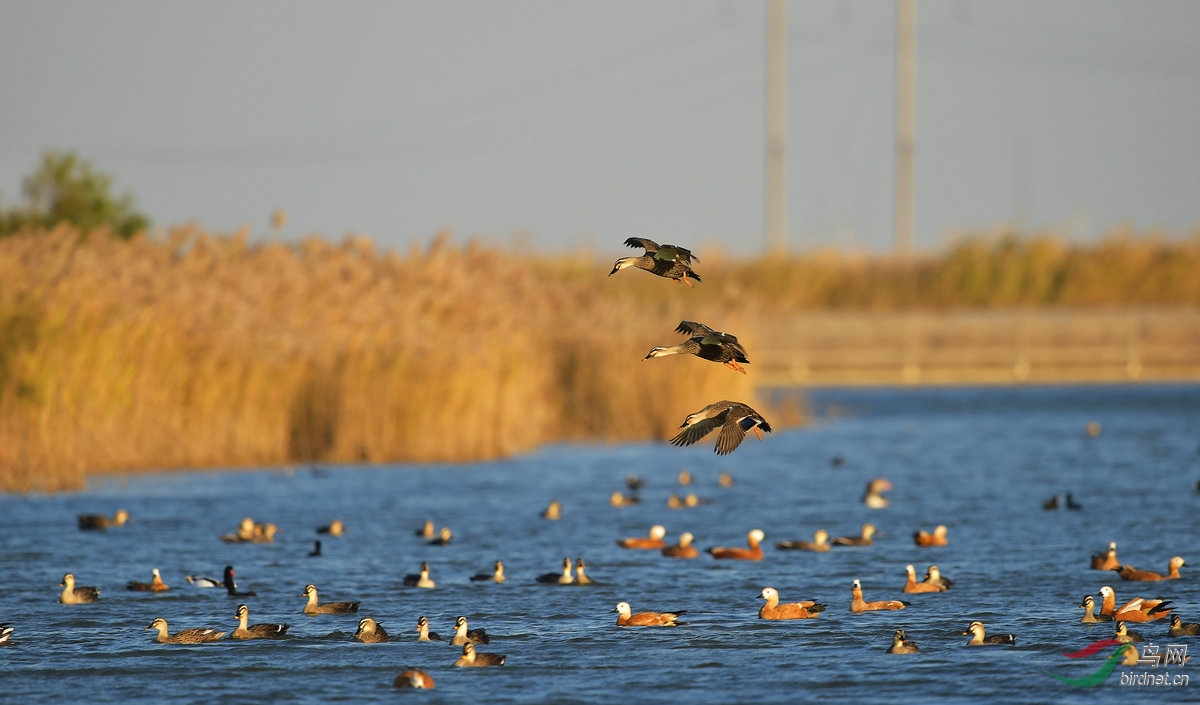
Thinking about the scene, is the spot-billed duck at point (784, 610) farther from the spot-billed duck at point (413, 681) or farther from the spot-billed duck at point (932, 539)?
the spot-billed duck at point (932, 539)

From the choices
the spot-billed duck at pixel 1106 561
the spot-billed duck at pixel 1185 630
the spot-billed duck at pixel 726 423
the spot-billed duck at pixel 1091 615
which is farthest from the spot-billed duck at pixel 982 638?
the spot-billed duck at pixel 1106 561

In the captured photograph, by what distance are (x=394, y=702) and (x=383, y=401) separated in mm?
16586

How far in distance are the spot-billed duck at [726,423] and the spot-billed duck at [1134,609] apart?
12.6 feet

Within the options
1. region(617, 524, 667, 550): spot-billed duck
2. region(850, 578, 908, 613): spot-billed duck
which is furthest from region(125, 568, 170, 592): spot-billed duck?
region(850, 578, 908, 613): spot-billed duck

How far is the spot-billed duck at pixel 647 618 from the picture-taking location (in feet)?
56.2

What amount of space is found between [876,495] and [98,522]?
430 inches

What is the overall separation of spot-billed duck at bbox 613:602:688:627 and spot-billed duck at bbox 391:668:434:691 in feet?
9.23

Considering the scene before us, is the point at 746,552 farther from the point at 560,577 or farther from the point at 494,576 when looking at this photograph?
the point at 494,576

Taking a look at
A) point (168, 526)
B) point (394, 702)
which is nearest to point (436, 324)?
point (168, 526)

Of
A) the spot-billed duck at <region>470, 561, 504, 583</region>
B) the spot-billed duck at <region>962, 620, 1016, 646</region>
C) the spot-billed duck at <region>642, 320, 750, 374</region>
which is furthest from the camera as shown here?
the spot-billed duck at <region>470, 561, 504, 583</region>

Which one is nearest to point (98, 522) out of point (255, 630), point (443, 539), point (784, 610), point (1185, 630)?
point (443, 539)

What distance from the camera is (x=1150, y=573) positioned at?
19.5m

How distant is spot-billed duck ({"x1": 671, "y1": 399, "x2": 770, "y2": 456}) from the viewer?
14.5 meters

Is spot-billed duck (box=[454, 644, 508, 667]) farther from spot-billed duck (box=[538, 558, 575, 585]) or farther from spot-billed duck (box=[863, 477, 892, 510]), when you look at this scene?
spot-billed duck (box=[863, 477, 892, 510])
